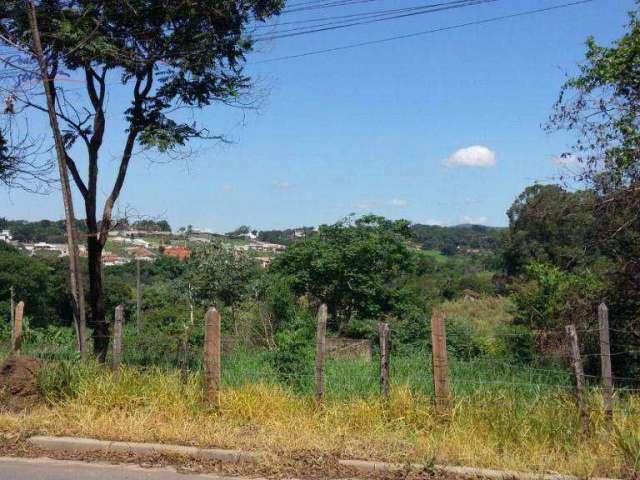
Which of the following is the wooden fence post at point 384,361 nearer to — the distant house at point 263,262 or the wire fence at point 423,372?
the wire fence at point 423,372

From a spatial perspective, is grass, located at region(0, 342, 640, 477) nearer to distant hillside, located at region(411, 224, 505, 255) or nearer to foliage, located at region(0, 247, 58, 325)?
foliage, located at region(0, 247, 58, 325)

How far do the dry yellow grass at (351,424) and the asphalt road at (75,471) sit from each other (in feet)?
1.77

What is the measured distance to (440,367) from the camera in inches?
299

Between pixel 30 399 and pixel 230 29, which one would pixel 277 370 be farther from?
pixel 230 29

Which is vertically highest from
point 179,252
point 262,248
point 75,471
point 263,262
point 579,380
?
point 262,248

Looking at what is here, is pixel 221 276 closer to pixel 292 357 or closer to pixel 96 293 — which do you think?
pixel 96 293

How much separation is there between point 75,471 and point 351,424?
2.81m

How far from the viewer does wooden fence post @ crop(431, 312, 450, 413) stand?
754 cm

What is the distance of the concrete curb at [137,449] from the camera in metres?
6.71

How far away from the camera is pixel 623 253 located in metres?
10.8

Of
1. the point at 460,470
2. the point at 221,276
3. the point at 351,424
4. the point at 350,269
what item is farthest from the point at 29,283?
the point at 460,470

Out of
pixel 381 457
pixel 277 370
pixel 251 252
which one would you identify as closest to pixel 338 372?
pixel 277 370

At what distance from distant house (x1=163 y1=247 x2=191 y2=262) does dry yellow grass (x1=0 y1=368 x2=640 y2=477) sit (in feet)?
54.2

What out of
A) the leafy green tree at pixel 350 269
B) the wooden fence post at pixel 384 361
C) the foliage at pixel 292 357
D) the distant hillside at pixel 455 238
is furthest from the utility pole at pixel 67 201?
the distant hillside at pixel 455 238
